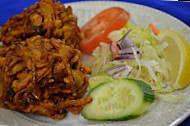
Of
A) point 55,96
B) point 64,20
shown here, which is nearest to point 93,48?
point 64,20

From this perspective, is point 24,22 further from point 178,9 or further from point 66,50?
point 178,9

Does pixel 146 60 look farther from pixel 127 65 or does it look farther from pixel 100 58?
pixel 100 58

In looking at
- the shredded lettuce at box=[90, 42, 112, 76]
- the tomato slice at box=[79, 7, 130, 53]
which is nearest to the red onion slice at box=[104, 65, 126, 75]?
the shredded lettuce at box=[90, 42, 112, 76]

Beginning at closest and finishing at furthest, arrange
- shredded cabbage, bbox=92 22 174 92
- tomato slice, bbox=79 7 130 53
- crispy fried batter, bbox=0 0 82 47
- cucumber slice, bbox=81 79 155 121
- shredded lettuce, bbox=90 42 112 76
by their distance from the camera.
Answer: cucumber slice, bbox=81 79 155 121, shredded cabbage, bbox=92 22 174 92, crispy fried batter, bbox=0 0 82 47, shredded lettuce, bbox=90 42 112 76, tomato slice, bbox=79 7 130 53

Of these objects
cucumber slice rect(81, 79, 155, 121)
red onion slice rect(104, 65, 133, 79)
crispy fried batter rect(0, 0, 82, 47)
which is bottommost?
cucumber slice rect(81, 79, 155, 121)

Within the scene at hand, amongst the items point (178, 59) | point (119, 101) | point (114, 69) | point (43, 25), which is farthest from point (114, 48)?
point (119, 101)

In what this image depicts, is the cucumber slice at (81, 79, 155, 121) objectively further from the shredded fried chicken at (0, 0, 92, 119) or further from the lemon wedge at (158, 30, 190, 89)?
the lemon wedge at (158, 30, 190, 89)

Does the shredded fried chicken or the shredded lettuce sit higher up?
the shredded lettuce
